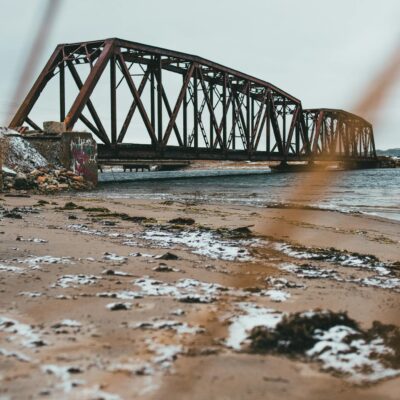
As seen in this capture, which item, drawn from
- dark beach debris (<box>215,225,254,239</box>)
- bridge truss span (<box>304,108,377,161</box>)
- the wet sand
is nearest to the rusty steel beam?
dark beach debris (<box>215,225,254,239</box>)

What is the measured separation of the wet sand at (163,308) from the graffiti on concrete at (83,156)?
13.6 metres

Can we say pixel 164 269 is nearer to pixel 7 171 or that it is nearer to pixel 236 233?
pixel 236 233

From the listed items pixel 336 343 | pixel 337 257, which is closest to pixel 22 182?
pixel 337 257

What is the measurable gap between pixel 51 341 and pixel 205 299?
3.47 ft

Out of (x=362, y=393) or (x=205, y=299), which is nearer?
(x=362, y=393)

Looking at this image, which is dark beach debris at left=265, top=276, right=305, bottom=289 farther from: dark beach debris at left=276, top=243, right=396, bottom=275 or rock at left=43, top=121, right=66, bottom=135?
rock at left=43, top=121, right=66, bottom=135

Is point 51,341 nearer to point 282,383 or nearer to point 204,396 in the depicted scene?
point 204,396

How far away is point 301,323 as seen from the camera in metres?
2.39

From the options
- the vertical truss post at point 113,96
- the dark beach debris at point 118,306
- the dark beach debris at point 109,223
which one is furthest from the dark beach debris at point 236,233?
the vertical truss post at point 113,96

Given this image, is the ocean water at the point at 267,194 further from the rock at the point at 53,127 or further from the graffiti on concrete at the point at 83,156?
the rock at the point at 53,127

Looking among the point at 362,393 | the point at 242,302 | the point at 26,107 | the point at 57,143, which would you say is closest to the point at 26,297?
the point at 242,302

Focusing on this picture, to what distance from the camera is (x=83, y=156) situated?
64.3ft

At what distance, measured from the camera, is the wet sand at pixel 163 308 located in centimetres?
183

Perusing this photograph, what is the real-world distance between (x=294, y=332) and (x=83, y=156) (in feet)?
59.8
